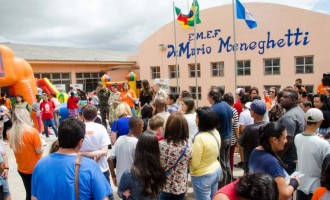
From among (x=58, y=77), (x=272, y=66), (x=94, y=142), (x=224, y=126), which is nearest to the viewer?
(x=94, y=142)

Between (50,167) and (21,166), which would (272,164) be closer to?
(50,167)

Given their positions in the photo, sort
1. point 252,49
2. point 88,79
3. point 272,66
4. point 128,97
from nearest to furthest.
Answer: point 128,97, point 272,66, point 252,49, point 88,79

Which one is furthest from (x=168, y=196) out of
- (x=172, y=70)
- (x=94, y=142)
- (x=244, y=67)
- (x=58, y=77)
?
(x=58, y=77)

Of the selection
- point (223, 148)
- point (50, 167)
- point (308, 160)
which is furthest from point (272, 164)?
point (223, 148)

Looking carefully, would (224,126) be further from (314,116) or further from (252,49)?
(252,49)

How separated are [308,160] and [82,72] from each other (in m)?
22.1

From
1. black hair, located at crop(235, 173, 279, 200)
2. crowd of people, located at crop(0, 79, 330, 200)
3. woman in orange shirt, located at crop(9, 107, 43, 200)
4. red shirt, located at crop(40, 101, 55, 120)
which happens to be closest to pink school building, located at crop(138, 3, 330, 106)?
crowd of people, located at crop(0, 79, 330, 200)

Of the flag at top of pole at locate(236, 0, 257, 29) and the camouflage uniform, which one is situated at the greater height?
the flag at top of pole at locate(236, 0, 257, 29)

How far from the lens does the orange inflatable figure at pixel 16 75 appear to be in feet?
40.2

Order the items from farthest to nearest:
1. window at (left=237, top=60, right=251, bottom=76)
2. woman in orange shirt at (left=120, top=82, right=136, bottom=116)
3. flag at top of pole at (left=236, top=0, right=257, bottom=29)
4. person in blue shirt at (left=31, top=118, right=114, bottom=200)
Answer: window at (left=237, top=60, right=251, bottom=76) → flag at top of pole at (left=236, top=0, right=257, bottom=29) → woman in orange shirt at (left=120, top=82, right=136, bottom=116) → person in blue shirt at (left=31, top=118, right=114, bottom=200)

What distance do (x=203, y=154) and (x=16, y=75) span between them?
12.1 metres

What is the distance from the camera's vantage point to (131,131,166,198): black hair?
7.66ft

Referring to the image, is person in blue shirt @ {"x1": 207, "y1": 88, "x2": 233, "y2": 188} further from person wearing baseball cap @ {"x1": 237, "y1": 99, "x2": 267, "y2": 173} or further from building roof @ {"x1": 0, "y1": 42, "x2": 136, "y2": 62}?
building roof @ {"x1": 0, "y1": 42, "x2": 136, "y2": 62}

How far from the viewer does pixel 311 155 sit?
9.11 feet
